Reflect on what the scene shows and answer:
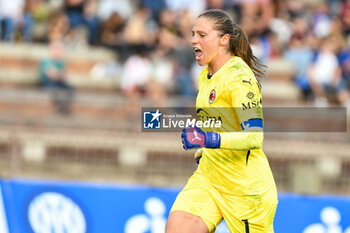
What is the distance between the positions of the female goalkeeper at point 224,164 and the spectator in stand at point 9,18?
25.2 feet

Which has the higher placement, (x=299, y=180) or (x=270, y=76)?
(x=270, y=76)

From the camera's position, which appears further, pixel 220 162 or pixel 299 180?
pixel 299 180

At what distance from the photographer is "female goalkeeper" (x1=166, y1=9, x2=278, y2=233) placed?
4.66m

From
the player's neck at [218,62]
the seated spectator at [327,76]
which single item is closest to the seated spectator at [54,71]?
the seated spectator at [327,76]

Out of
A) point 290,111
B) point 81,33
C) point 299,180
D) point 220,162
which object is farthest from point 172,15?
point 220,162

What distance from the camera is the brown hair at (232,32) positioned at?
4691 millimetres

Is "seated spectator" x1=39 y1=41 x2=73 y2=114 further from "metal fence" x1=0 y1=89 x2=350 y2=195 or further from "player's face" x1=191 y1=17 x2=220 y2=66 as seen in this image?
"player's face" x1=191 y1=17 x2=220 y2=66

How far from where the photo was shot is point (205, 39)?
15.3 feet

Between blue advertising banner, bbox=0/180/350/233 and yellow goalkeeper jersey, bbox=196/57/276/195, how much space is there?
326cm

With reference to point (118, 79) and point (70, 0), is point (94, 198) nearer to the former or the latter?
point (118, 79)

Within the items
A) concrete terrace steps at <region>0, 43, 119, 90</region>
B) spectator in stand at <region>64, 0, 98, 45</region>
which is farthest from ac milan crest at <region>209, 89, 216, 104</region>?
spectator in stand at <region>64, 0, 98, 45</region>

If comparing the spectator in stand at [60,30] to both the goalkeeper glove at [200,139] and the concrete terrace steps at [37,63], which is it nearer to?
the concrete terrace steps at [37,63]

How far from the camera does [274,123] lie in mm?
9336

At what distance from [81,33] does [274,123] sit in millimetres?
4588
